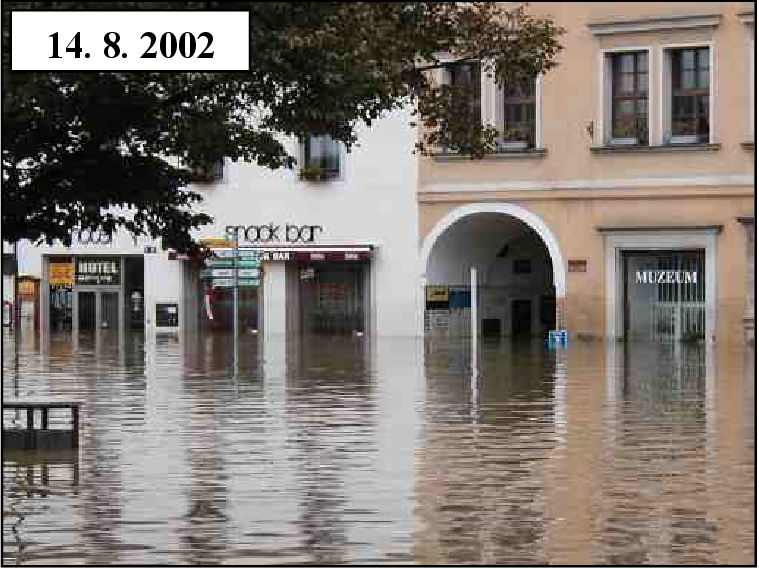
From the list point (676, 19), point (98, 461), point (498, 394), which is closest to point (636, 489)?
point (98, 461)

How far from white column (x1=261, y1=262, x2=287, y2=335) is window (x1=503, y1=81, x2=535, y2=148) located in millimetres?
8571

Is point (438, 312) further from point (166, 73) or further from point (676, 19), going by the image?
point (166, 73)

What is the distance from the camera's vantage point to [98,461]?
19.4m

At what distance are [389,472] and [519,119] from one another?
38990mm

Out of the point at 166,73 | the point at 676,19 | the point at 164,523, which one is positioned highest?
the point at 676,19

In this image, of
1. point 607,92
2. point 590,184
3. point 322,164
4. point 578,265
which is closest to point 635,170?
point 590,184

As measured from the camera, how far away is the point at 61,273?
6469cm

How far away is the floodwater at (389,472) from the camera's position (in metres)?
13.3

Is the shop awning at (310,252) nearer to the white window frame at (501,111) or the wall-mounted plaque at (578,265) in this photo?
the white window frame at (501,111)

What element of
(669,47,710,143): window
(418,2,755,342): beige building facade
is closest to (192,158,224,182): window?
(418,2,755,342): beige building facade

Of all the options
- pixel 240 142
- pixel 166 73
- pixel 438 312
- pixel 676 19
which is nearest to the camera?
pixel 166 73

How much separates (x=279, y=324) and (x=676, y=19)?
15.0 metres

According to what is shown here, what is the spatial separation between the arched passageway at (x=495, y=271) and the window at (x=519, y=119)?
5.94ft

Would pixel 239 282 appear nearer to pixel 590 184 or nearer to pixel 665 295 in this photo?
pixel 590 184
